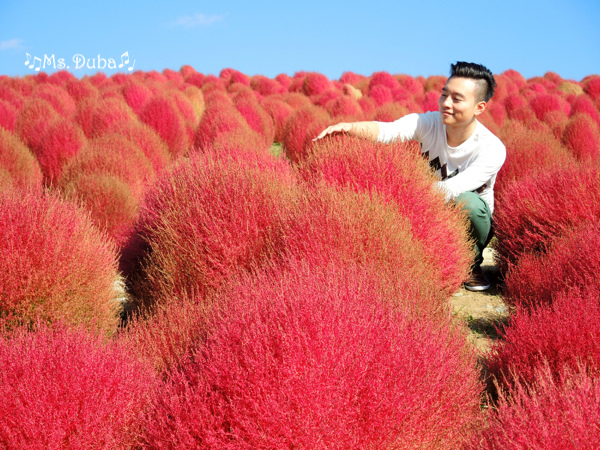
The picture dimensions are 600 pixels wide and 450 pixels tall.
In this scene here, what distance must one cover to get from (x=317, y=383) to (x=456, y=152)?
2860mm

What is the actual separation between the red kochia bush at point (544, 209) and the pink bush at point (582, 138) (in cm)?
401

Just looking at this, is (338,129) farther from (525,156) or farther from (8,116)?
(8,116)

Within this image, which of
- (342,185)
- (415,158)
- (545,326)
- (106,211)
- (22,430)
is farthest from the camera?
(106,211)

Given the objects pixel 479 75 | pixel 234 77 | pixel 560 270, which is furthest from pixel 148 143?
pixel 234 77

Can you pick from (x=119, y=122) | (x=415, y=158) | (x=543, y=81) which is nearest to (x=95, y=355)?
(x=415, y=158)

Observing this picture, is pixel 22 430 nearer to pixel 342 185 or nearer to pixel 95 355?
pixel 95 355

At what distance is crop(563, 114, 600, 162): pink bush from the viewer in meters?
7.48

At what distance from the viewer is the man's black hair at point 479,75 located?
385 centimetres

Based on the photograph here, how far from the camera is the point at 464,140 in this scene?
404 centimetres

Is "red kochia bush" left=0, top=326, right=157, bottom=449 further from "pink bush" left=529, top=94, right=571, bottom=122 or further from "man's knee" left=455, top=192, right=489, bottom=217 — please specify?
"pink bush" left=529, top=94, right=571, bottom=122

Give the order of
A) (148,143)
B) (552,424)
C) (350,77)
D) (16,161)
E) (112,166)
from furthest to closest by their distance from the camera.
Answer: (350,77)
(148,143)
(16,161)
(112,166)
(552,424)

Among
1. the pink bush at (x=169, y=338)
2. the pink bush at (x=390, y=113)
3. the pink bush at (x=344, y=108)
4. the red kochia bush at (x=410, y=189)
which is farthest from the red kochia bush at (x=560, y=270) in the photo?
the pink bush at (x=344, y=108)

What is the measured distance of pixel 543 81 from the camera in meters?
19.2

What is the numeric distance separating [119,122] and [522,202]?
530cm
